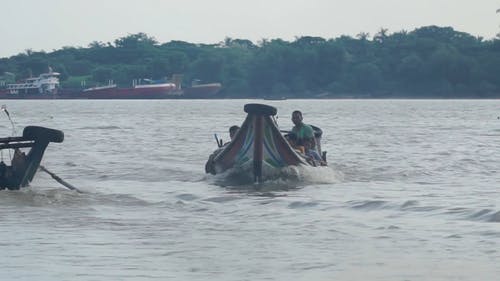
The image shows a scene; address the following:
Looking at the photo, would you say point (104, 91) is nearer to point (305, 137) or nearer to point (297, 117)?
point (305, 137)

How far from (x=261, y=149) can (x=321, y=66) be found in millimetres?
117019

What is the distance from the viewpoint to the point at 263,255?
42.1ft

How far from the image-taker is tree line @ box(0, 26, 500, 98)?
424 ft

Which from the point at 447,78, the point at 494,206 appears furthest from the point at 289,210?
the point at 447,78

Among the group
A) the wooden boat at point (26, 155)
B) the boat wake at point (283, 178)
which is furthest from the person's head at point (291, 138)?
the wooden boat at point (26, 155)

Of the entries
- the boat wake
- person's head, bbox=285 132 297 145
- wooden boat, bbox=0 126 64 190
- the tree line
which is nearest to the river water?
the boat wake

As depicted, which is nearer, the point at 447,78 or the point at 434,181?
the point at 434,181

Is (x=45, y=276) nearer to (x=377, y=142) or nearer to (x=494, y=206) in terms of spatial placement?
(x=494, y=206)

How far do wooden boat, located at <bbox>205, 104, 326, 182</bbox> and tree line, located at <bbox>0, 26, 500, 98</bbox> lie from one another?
353ft

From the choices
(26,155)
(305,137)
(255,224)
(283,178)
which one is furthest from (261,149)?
(255,224)

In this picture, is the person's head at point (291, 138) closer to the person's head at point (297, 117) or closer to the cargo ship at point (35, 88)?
the person's head at point (297, 117)

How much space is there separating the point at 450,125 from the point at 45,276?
4706 centimetres

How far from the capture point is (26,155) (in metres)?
18.1

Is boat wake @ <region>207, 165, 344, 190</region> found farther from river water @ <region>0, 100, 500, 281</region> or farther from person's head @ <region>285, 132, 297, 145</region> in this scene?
person's head @ <region>285, 132, 297, 145</region>
